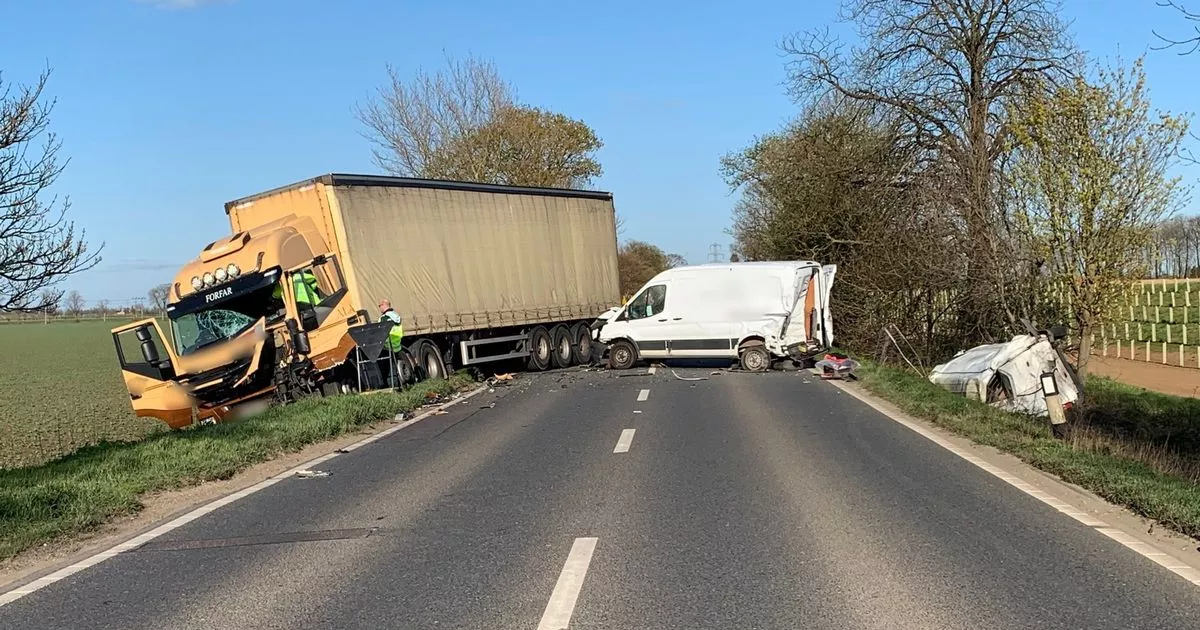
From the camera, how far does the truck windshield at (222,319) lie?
15.8m

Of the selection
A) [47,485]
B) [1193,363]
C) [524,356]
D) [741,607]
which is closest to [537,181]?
[524,356]

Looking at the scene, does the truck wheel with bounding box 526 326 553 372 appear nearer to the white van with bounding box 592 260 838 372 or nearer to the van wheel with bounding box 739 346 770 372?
the white van with bounding box 592 260 838 372

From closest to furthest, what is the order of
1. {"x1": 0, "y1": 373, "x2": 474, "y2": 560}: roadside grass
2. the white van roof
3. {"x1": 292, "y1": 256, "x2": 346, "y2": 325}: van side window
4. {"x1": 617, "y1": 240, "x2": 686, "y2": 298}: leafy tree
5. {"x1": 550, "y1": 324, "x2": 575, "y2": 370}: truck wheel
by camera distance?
{"x1": 0, "y1": 373, "x2": 474, "y2": 560}: roadside grass < {"x1": 292, "y1": 256, "x2": 346, "y2": 325}: van side window < the white van roof < {"x1": 550, "y1": 324, "x2": 575, "y2": 370}: truck wheel < {"x1": 617, "y1": 240, "x2": 686, "y2": 298}: leafy tree

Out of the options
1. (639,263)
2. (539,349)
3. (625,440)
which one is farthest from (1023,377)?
(639,263)

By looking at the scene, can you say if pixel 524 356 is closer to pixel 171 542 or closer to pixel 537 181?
pixel 171 542

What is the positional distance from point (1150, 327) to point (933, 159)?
15.0 meters

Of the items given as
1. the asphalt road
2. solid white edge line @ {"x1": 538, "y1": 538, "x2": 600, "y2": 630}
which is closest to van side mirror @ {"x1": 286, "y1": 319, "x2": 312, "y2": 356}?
the asphalt road

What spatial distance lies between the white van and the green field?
35.1ft

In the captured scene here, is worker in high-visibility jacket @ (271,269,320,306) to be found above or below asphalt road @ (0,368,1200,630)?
above

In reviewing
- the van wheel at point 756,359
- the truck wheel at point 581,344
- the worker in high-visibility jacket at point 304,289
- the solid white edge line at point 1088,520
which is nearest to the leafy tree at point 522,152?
the truck wheel at point 581,344

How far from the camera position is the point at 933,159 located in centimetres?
2494

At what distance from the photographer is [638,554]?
245 inches

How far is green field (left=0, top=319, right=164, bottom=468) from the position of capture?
15.9 metres

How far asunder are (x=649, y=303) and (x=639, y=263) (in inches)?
2633
